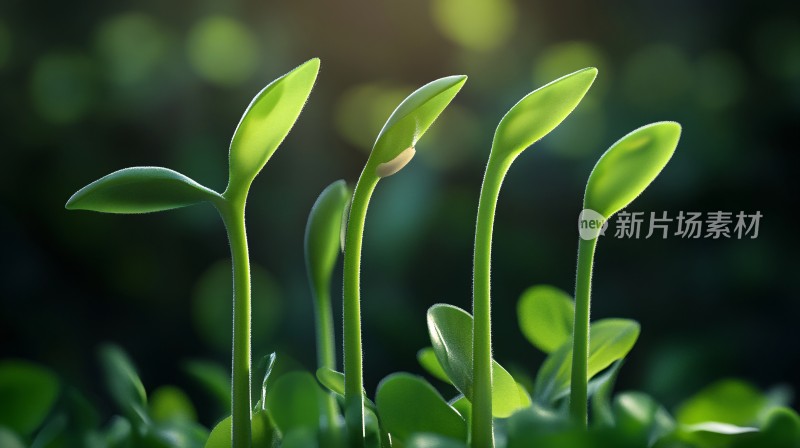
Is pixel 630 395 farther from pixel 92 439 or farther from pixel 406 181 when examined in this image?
pixel 406 181

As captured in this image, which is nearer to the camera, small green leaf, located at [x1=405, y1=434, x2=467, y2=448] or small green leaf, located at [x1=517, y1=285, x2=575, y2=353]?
small green leaf, located at [x1=405, y1=434, x2=467, y2=448]

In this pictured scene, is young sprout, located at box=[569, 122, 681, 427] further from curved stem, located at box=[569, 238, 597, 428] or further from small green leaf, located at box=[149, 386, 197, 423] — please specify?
small green leaf, located at box=[149, 386, 197, 423]

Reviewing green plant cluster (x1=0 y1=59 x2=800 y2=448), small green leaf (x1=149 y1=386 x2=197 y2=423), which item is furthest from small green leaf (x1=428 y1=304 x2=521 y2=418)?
small green leaf (x1=149 y1=386 x2=197 y2=423)

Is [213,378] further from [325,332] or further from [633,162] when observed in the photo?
[633,162]

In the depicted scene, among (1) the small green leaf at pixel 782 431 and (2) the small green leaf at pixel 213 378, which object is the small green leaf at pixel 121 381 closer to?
(2) the small green leaf at pixel 213 378

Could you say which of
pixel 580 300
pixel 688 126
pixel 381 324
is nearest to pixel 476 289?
pixel 580 300
